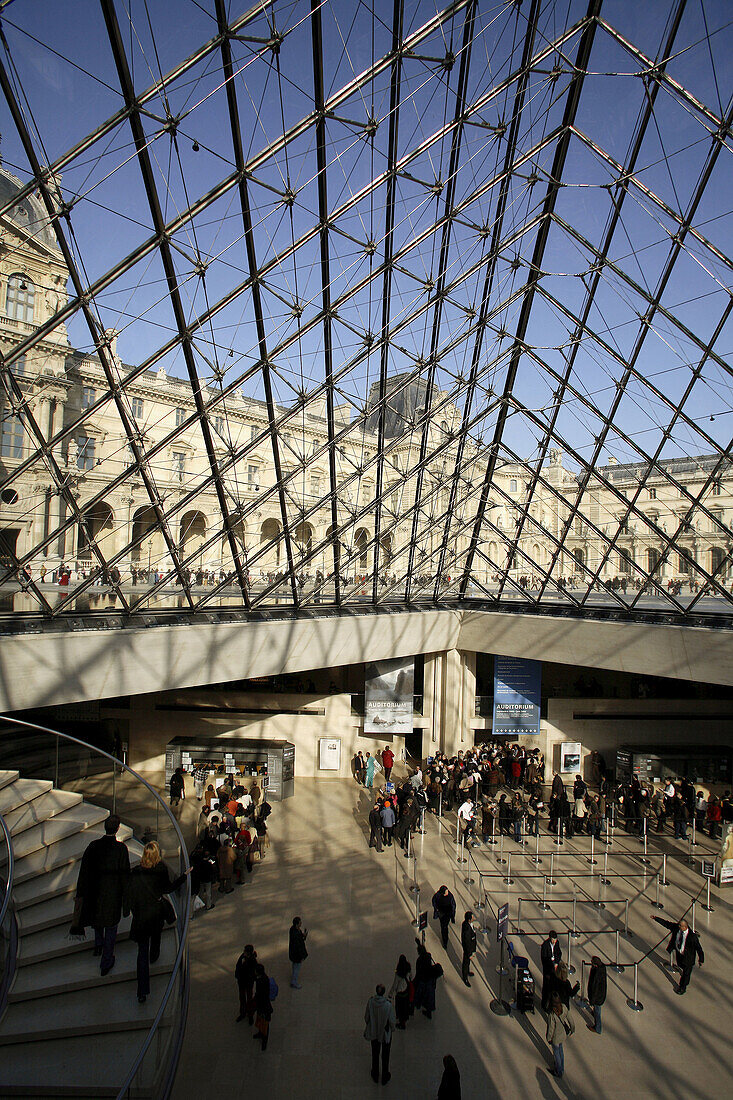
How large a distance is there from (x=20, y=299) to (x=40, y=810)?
1166 centimetres

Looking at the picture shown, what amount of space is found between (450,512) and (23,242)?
1315 cm

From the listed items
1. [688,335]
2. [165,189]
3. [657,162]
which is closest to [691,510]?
[688,335]

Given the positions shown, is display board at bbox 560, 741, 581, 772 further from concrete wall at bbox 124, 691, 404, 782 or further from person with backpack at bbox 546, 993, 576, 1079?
person with backpack at bbox 546, 993, 576, 1079

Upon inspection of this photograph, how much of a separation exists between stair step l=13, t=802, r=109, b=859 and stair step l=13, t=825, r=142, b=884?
0.14 ft

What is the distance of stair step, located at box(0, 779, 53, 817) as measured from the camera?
725 cm

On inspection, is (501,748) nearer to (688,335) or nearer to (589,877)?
(589,877)

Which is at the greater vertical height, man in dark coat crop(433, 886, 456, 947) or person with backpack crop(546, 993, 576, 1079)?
man in dark coat crop(433, 886, 456, 947)

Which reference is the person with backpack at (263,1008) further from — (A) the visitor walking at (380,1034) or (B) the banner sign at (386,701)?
(B) the banner sign at (386,701)

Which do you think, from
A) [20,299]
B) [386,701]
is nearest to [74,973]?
[386,701]

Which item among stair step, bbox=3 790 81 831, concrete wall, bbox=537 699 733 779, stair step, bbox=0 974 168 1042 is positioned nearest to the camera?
stair step, bbox=0 974 168 1042

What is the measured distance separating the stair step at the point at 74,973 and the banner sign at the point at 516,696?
1350cm

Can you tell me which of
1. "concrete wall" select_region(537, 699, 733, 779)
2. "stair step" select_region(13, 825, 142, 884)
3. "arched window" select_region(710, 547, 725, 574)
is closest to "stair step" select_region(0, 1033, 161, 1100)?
"stair step" select_region(13, 825, 142, 884)

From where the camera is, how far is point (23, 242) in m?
10.8

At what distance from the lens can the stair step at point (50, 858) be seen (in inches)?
261
